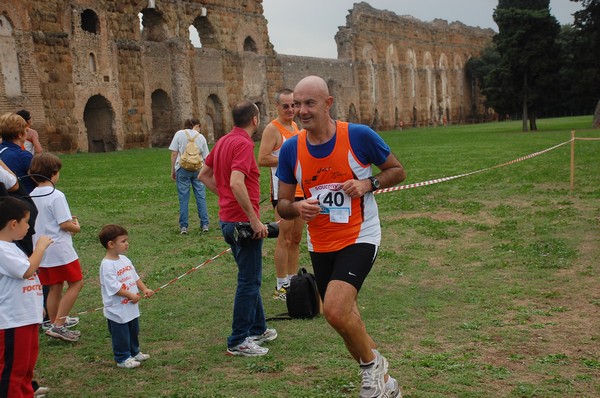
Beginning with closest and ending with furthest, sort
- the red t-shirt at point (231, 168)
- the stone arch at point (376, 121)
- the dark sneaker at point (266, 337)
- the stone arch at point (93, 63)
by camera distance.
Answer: the red t-shirt at point (231, 168)
the dark sneaker at point (266, 337)
the stone arch at point (93, 63)
the stone arch at point (376, 121)

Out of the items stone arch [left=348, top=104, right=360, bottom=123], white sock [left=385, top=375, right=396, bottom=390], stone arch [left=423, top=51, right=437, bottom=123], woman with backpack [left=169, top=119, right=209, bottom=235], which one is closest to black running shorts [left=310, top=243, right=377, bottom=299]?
white sock [left=385, top=375, right=396, bottom=390]

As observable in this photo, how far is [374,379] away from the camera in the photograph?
13.8 ft

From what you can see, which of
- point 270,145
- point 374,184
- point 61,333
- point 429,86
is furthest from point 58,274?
point 429,86

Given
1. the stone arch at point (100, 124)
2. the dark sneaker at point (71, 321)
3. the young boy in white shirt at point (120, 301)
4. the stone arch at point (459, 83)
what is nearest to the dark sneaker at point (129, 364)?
the young boy in white shirt at point (120, 301)

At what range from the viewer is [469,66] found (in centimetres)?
7250

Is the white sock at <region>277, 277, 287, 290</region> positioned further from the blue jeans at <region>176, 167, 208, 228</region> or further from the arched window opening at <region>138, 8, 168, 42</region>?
the arched window opening at <region>138, 8, 168, 42</region>

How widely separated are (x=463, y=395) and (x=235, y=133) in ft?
8.85

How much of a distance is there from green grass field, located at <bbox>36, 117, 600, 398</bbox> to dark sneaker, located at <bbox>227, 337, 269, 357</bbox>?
0.07 meters

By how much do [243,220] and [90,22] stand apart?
28.0 metres

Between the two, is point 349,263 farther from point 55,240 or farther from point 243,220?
point 55,240

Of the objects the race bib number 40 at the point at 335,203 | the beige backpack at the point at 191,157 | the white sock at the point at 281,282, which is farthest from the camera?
the beige backpack at the point at 191,157

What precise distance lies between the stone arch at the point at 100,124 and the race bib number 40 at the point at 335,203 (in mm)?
28573

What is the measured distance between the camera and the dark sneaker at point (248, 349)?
5.27 m

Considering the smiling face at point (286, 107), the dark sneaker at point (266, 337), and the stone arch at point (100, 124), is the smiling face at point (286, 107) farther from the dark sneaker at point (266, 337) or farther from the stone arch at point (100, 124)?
the stone arch at point (100, 124)
